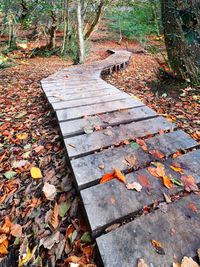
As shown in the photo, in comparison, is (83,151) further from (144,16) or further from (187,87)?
(144,16)

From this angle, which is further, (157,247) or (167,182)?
(167,182)

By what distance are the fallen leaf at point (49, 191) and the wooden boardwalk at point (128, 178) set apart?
0.91 ft

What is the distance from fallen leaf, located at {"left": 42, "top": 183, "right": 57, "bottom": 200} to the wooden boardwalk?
277 mm

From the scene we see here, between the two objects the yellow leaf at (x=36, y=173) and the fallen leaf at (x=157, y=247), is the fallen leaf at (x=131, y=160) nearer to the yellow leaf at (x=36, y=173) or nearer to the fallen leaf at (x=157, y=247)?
the fallen leaf at (x=157, y=247)

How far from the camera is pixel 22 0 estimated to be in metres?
9.83

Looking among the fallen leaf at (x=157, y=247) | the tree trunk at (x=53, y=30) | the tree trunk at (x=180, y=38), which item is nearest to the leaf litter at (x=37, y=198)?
the fallen leaf at (x=157, y=247)

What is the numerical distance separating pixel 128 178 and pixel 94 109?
1393mm

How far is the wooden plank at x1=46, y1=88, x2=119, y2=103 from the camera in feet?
10.8

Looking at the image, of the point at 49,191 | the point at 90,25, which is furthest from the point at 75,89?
the point at 90,25

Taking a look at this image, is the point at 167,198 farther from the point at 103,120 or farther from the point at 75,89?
the point at 75,89

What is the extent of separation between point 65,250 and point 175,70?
140 inches

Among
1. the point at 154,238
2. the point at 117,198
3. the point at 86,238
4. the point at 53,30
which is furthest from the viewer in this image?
the point at 53,30

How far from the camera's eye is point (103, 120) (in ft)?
8.20

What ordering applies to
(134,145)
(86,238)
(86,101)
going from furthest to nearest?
(86,101)
(134,145)
(86,238)
